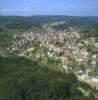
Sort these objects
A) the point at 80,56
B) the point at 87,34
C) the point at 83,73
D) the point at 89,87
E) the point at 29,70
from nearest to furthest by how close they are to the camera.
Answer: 1. the point at 89,87
2. the point at 29,70
3. the point at 83,73
4. the point at 80,56
5. the point at 87,34

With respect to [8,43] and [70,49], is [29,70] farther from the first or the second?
[8,43]

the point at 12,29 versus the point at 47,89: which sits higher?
the point at 47,89

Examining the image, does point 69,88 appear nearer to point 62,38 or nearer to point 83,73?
point 83,73

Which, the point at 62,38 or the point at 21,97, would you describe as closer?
the point at 21,97

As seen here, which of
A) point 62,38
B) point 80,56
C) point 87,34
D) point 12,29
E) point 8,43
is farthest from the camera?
point 12,29

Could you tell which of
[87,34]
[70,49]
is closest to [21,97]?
[70,49]

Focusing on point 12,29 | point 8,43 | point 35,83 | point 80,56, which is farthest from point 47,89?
point 12,29
